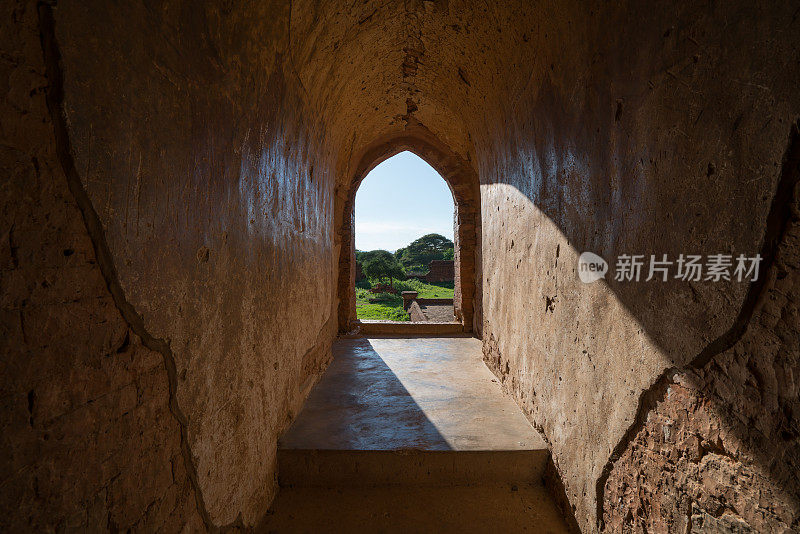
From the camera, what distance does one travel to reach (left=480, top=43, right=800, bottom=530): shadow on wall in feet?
Answer: 3.14

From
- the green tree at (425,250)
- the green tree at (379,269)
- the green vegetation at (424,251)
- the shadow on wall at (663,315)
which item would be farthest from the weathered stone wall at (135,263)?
the green tree at (425,250)

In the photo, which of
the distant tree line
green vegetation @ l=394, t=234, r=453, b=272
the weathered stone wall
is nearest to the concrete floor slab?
the weathered stone wall

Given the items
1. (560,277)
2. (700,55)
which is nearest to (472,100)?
(560,277)

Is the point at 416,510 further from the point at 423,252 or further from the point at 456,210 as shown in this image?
the point at 423,252

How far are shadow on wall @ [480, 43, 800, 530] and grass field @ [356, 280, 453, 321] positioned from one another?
7.42 meters

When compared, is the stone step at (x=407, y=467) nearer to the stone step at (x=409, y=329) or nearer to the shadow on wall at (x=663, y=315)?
the shadow on wall at (x=663, y=315)

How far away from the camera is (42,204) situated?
853 millimetres

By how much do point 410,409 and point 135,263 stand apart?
7.76 feet

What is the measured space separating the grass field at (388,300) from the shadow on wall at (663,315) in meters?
7.42

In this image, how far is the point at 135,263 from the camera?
1.14 m

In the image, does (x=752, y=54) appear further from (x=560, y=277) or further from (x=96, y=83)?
(x=96, y=83)

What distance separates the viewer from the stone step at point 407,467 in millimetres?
2363

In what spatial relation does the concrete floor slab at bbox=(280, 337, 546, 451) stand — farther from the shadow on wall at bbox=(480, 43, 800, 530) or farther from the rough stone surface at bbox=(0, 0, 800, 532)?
the shadow on wall at bbox=(480, 43, 800, 530)

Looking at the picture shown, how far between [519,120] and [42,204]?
295 centimetres
